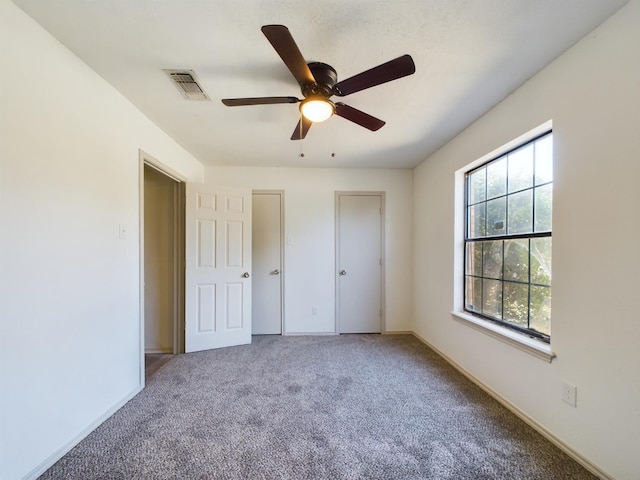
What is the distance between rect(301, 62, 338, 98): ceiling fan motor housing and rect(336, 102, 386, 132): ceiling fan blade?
4.6 inches

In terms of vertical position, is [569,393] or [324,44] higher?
[324,44]

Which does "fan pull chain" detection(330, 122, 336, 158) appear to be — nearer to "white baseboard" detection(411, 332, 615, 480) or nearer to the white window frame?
the white window frame

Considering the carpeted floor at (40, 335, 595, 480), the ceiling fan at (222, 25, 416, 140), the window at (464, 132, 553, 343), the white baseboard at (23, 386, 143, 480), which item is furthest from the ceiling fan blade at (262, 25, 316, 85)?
the white baseboard at (23, 386, 143, 480)

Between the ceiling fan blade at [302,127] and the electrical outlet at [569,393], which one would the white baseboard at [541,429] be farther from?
the ceiling fan blade at [302,127]

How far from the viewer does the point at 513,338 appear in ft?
5.99

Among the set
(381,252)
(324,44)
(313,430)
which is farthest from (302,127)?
(381,252)

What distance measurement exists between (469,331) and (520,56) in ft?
6.99

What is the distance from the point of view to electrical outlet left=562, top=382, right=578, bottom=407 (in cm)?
144

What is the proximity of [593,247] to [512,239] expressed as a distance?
64cm

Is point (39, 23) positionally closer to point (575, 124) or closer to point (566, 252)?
point (575, 124)

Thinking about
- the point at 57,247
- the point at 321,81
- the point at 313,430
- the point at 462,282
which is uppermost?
the point at 321,81

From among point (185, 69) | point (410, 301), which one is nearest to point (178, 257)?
point (185, 69)

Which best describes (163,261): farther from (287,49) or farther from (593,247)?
(593,247)

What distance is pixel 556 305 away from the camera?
156 centimetres
